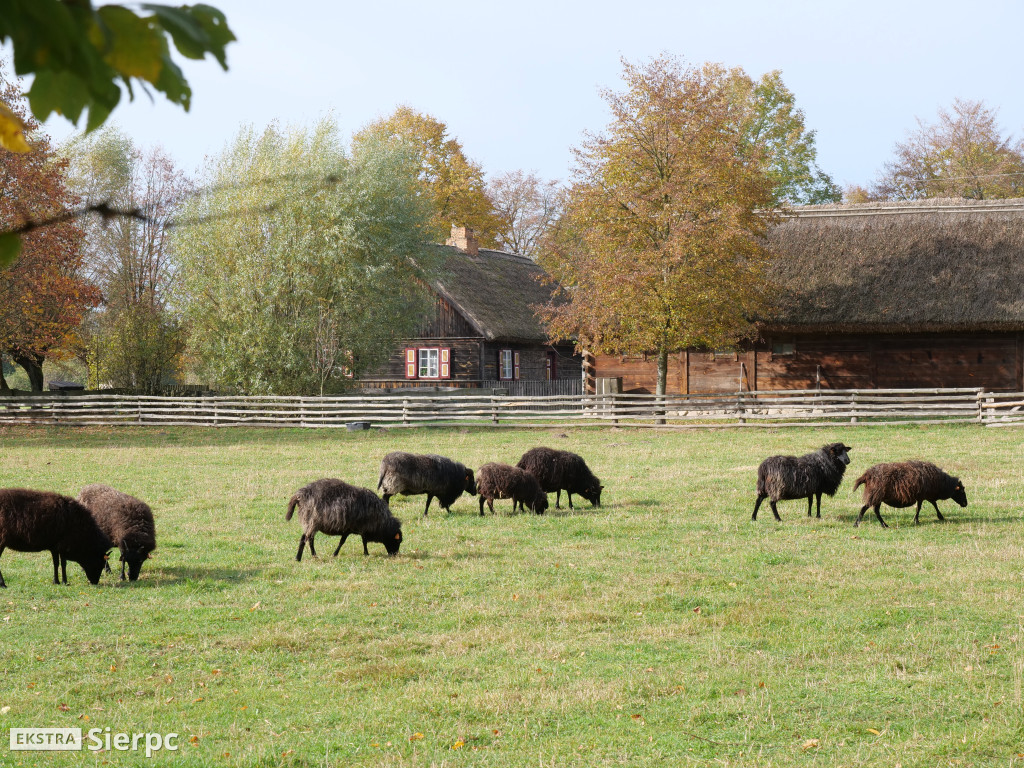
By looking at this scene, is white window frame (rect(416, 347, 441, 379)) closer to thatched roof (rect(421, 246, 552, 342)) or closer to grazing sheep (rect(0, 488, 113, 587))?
thatched roof (rect(421, 246, 552, 342))

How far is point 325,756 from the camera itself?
539 cm

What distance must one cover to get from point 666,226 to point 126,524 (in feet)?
77.9

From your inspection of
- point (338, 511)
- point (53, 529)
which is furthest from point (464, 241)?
point (53, 529)

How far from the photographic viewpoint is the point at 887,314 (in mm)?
33000

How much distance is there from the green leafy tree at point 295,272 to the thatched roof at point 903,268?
14.9 meters

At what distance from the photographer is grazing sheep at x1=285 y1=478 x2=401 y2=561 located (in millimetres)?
10648

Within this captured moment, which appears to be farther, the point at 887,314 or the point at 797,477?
the point at 887,314

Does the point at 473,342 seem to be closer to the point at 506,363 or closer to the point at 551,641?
the point at 506,363

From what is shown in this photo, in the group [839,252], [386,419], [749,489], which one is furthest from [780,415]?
[749,489]

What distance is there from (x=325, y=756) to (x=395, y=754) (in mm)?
395

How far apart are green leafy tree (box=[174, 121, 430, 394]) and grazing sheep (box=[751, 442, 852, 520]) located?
2428cm

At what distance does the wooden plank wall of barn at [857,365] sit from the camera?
1297 inches

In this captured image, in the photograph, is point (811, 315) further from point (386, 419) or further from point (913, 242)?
point (386, 419)

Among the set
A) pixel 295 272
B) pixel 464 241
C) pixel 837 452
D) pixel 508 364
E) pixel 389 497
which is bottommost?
pixel 389 497
